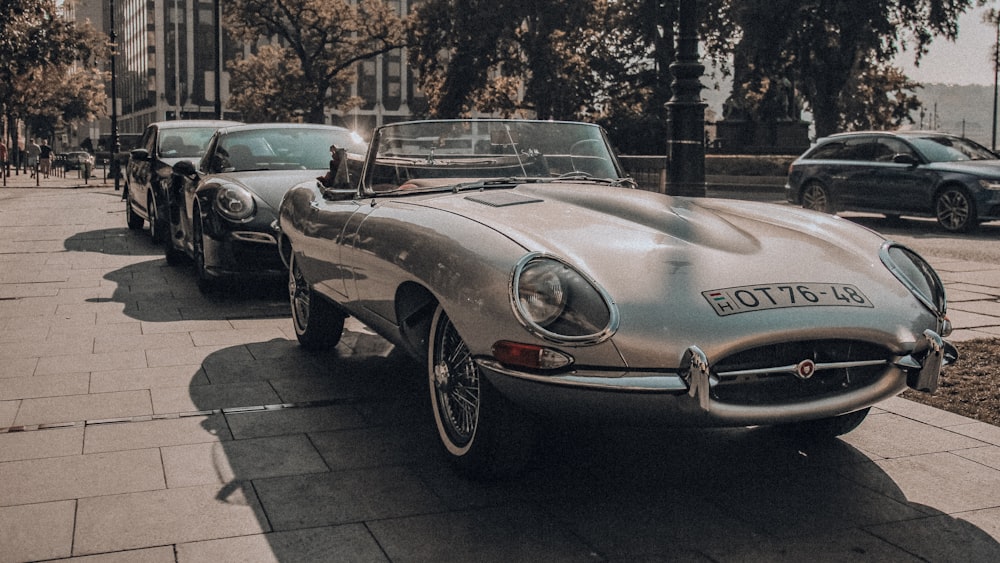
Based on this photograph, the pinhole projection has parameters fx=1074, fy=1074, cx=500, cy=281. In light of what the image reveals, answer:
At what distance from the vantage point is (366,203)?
534 centimetres

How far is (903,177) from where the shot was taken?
53.4 feet

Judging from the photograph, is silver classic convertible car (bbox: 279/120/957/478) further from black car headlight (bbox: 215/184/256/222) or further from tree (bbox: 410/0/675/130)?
tree (bbox: 410/0/675/130)

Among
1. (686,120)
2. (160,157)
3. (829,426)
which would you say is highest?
(686,120)

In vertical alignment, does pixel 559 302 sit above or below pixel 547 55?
below

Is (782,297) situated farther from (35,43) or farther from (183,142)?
(35,43)

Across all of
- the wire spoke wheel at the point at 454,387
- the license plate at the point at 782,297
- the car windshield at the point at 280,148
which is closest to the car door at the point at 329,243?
the wire spoke wheel at the point at 454,387

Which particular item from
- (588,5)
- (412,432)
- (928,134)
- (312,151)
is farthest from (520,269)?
(588,5)

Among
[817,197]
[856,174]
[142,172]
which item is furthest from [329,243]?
[817,197]

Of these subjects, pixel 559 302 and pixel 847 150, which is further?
pixel 847 150

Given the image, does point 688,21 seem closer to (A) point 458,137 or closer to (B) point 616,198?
(A) point 458,137

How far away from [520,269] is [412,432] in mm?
1477

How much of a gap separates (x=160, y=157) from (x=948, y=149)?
1147 cm

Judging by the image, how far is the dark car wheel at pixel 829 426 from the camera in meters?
4.60

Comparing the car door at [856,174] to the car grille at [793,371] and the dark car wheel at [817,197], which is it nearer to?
the dark car wheel at [817,197]
